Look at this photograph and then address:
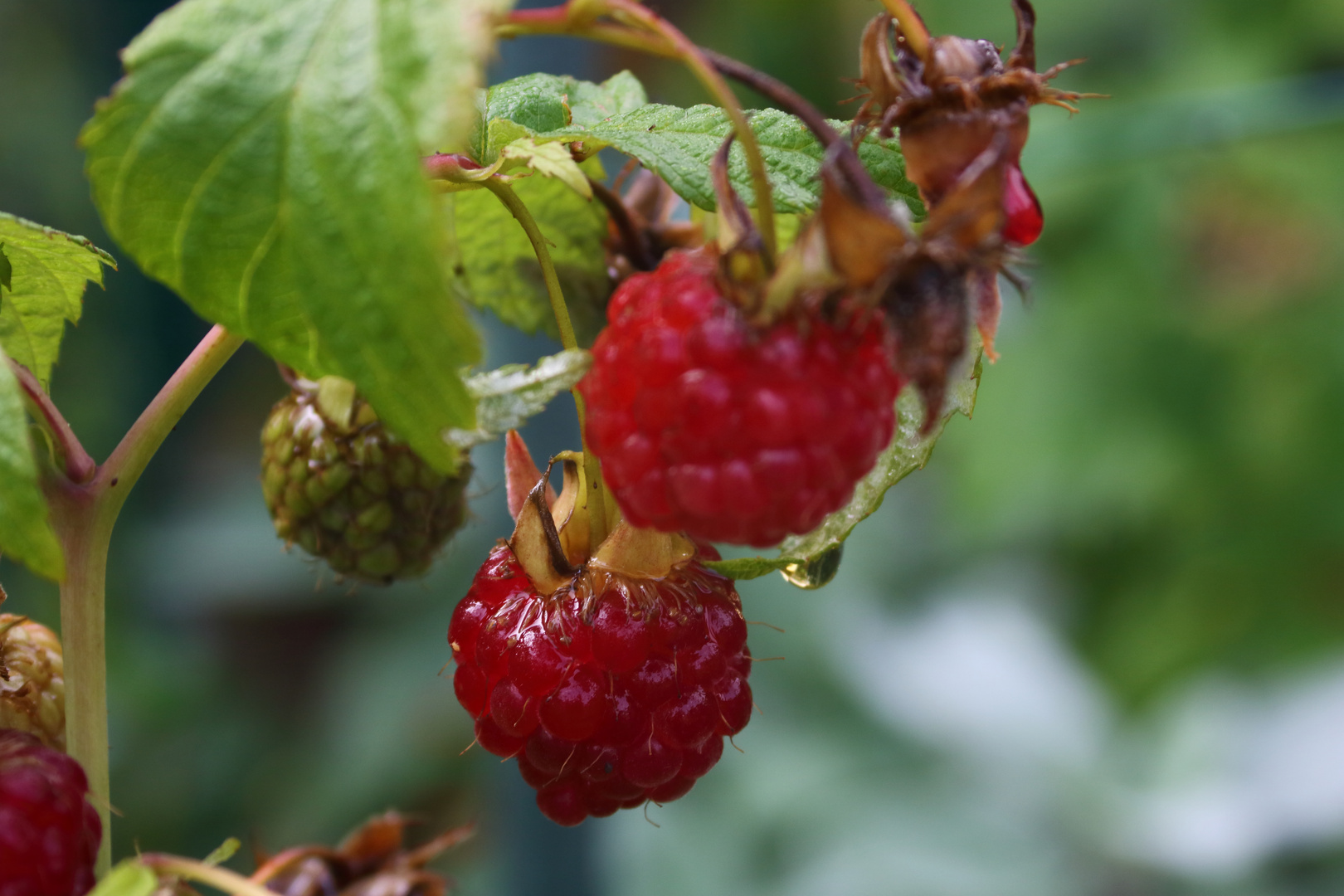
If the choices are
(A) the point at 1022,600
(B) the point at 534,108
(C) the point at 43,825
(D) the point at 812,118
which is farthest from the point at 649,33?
(A) the point at 1022,600

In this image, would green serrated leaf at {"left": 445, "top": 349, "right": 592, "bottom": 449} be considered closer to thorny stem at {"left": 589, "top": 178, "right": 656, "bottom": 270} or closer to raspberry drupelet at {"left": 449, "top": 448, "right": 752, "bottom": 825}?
raspberry drupelet at {"left": 449, "top": 448, "right": 752, "bottom": 825}

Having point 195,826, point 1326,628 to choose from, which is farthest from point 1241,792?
point 195,826

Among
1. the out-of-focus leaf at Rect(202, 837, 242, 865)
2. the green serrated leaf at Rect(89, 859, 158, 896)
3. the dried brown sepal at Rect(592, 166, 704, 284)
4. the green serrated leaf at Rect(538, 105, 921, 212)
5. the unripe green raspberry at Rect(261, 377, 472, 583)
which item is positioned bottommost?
the unripe green raspberry at Rect(261, 377, 472, 583)

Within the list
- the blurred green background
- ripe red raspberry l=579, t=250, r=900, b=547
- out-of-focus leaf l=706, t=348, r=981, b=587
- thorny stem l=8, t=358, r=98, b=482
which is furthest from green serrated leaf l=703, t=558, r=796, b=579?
the blurred green background

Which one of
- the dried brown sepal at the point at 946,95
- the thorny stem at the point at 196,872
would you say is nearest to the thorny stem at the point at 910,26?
the dried brown sepal at the point at 946,95

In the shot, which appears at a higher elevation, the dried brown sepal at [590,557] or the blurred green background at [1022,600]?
the dried brown sepal at [590,557]

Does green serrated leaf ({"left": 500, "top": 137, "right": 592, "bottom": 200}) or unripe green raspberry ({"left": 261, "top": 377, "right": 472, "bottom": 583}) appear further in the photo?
unripe green raspberry ({"left": 261, "top": 377, "right": 472, "bottom": 583})

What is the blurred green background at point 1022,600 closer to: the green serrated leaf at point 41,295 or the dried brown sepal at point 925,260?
the green serrated leaf at point 41,295

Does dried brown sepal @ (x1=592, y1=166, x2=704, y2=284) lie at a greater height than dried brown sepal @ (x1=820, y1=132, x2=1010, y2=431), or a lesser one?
lesser

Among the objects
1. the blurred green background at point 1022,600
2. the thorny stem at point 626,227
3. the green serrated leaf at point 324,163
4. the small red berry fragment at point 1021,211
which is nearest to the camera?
the green serrated leaf at point 324,163
